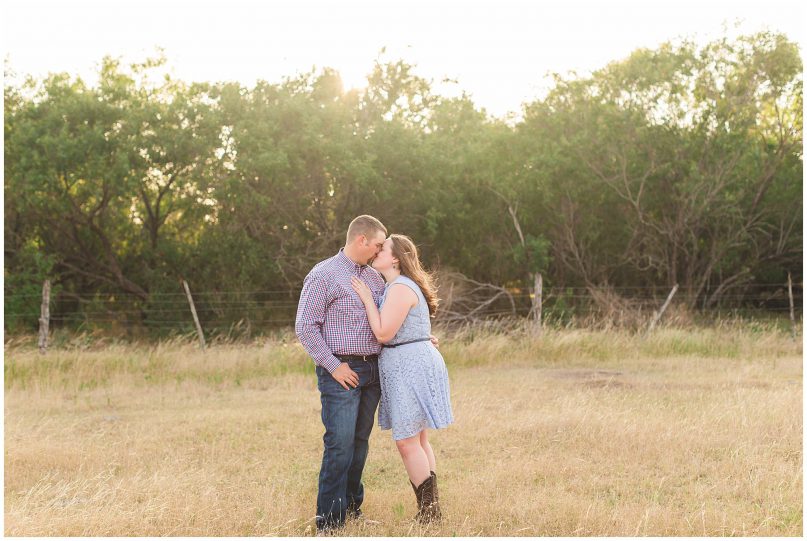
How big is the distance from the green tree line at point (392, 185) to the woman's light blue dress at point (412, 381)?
12941 millimetres

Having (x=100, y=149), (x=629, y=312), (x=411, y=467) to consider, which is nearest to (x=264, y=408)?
(x=411, y=467)

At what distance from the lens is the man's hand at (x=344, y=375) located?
4.82 metres

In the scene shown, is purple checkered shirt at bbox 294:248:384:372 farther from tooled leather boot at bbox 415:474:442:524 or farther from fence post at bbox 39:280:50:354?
fence post at bbox 39:280:50:354

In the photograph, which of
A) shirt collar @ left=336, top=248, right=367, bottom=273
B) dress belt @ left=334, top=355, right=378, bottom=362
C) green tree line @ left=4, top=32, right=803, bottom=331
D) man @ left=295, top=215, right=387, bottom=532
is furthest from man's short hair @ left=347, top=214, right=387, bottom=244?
green tree line @ left=4, top=32, right=803, bottom=331

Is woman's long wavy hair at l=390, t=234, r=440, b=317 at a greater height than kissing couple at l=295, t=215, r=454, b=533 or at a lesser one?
greater

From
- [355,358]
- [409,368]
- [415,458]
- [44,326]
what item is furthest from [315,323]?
[44,326]

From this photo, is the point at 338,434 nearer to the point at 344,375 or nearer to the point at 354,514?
the point at 344,375

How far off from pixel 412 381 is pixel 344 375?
41 cm

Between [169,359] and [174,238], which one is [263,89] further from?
[169,359]

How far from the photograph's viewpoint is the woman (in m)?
4.87

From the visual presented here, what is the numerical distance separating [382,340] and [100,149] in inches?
565

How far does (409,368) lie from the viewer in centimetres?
491

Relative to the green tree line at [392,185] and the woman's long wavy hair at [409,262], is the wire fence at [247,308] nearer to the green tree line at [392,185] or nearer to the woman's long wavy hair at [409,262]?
the green tree line at [392,185]

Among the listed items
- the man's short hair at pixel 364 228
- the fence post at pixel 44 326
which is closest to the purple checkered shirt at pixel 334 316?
the man's short hair at pixel 364 228
